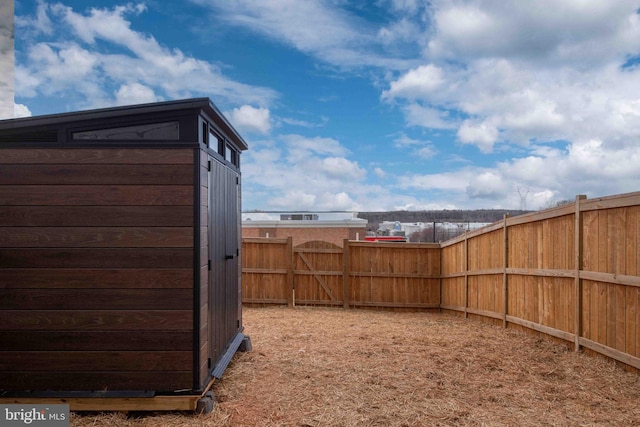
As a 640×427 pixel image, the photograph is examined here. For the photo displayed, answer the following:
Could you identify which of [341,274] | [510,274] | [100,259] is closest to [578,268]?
[510,274]

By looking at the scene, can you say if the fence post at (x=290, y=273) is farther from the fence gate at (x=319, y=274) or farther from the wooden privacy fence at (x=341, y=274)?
the fence gate at (x=319, y=274)

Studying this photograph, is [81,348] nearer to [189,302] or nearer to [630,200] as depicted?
[189,302]

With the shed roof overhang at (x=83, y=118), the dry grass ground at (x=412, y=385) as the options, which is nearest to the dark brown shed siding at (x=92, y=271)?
the shed roof overhang at (x=83, y=118)

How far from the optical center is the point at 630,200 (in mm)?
5277

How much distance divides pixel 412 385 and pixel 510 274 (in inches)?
156

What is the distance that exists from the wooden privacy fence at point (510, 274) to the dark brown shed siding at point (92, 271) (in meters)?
4.88

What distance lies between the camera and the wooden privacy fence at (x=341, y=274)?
37.2 ft

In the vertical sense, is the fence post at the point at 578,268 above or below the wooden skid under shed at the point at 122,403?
above

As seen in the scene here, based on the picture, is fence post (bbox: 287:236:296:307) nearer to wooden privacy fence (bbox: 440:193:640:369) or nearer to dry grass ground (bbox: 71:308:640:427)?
dry grass ground (bbox: 71:308:640:427)

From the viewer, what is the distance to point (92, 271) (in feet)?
14.2

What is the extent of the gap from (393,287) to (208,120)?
7739mm

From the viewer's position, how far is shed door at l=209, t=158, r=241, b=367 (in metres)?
4.91

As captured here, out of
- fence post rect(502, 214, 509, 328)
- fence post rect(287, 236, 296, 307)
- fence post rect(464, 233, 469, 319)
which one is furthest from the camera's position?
fence post rect(287, 236, 296, 307)

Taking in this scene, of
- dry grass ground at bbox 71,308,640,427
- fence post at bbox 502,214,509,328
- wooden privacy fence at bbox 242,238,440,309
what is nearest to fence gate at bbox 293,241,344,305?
wooden privacy fence at bbox 242,238,440,309
